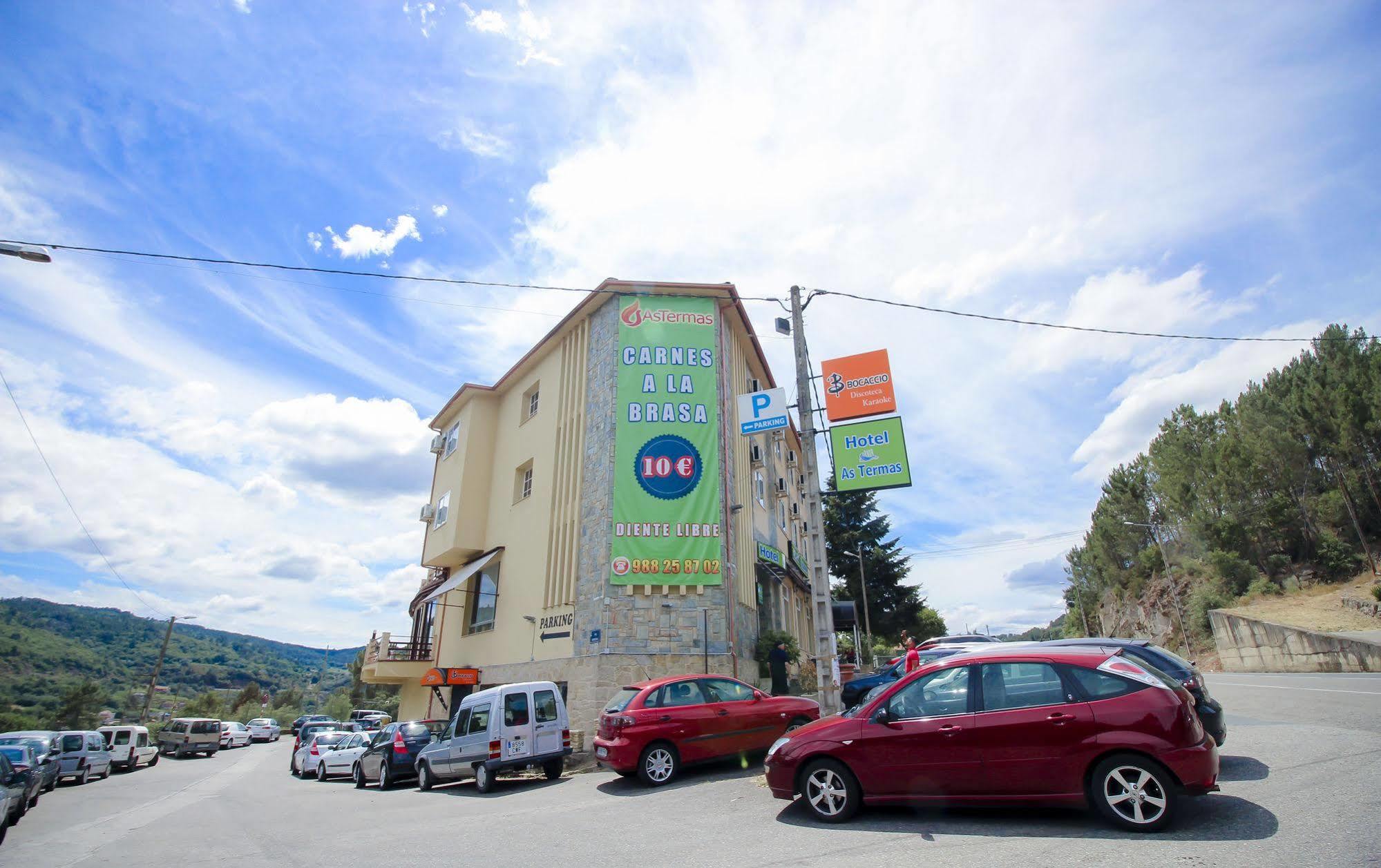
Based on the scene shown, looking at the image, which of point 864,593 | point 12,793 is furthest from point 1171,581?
point 12,793

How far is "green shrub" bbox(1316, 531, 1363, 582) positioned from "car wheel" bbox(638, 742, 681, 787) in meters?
41.0

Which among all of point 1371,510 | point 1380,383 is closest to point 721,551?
point 1380,383

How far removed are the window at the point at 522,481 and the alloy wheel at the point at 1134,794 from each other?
18876 mm

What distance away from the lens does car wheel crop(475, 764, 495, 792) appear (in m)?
12.3

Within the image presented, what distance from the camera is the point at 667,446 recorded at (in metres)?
17.9

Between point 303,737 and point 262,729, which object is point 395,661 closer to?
point 303,737

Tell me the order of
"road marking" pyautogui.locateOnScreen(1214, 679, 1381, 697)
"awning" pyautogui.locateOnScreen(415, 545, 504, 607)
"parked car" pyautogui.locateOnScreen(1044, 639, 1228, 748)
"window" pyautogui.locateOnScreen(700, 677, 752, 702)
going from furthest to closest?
"awning" pyautogui.locateOnScreen(415, 545, 504, 607) → "road marking" pyautogui.locateOnScreen(1214, 679, 1381, 697) → "window" pyautogui.locateOnScreen(700, 677, 752, 702) → "parked car" pyautogui.locateOnScreen(1044, 639, 1228, 748)

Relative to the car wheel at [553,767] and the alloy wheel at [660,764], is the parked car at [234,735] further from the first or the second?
the alloy wheel at [660,764]

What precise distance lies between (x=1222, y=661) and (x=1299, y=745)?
32.5m

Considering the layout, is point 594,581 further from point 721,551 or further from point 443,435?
point 443,435

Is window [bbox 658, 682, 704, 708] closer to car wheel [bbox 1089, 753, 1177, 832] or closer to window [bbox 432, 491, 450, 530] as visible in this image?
car wheel [bbox 1089, 753, 1177, 832]

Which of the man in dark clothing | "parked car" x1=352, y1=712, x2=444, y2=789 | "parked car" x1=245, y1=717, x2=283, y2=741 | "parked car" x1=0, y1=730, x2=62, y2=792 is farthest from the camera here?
"parked car" x1=245, y1=717, x2=283, y2=741

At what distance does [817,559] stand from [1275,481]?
42.4 metres

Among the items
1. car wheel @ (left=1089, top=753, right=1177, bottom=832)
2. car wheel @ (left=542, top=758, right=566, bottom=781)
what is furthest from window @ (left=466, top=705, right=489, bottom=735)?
car wheel @ (left=1089, top=753, right=1177, bottom=832)
